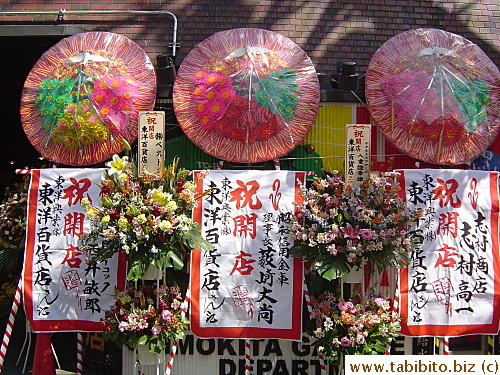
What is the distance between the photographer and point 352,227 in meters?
5.66

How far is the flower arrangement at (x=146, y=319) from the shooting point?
5602 millimetres

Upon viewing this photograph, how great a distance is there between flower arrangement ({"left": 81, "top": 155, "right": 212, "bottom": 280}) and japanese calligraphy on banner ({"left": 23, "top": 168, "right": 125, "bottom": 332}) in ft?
1.97

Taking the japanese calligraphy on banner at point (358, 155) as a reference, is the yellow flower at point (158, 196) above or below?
below

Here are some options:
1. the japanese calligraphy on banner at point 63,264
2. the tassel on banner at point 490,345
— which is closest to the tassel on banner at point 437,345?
the tassel on banner at point 490,345

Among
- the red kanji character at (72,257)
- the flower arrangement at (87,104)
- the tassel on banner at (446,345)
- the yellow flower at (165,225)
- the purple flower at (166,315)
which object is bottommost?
the tassel on banner at (446,345)

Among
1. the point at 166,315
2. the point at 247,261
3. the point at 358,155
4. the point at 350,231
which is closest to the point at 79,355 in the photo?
the point at 166,315

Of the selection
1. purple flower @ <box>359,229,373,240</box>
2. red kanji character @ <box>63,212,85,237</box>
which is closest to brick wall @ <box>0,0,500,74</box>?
red kanji character @ <box>63,212,85,237</box>

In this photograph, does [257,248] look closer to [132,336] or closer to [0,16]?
[132,336]

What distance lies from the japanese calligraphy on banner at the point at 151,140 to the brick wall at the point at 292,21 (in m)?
1.55

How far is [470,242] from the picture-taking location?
6.25 meters

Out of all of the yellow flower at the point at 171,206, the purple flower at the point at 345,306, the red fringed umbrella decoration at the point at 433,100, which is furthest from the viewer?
the red fringed umbrella decoration at the point at 433,100

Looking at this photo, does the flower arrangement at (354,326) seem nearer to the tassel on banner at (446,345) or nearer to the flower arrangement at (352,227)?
the flower arrangement at (352,227)

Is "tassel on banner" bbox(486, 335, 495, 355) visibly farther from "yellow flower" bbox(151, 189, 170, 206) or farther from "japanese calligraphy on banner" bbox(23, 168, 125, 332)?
"japanese calligraphy on banner" bbox(23, 168, 125, 332)

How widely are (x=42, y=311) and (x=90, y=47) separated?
11.7 ft
